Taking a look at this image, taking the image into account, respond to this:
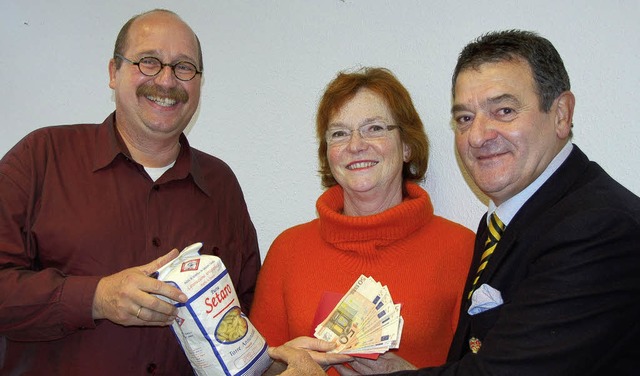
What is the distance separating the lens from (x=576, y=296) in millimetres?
1301

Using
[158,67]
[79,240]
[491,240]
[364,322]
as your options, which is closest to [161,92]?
[158,67]

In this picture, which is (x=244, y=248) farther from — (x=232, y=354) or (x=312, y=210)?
(x=232, y=354)

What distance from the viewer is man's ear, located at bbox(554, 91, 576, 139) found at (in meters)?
1.64

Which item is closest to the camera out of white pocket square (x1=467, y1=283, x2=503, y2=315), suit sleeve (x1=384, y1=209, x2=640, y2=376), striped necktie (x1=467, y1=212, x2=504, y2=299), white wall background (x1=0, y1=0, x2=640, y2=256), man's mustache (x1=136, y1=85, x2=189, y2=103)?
suit sleeve (x1=384, y1=209, x2=640, y2=376)

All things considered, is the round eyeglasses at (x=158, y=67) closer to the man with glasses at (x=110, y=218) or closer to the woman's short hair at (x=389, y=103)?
the man with glasses at (x=110, y=218)

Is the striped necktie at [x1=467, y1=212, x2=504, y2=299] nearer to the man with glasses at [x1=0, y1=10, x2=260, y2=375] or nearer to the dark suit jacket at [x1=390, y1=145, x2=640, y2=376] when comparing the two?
the dark suit jacket at [x1=390, y1=145, x2=640, y2=376]

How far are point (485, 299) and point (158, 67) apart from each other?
56.6 inches

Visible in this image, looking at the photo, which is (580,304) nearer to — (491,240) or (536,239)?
(536,239)

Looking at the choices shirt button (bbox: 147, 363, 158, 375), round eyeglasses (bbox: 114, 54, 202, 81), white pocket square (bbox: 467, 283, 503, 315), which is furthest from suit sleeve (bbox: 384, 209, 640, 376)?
round eyeglasses (bbox: 114, 54, 202, 81)

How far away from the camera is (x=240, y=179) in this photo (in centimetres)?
287

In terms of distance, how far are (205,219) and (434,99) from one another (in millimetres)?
1070

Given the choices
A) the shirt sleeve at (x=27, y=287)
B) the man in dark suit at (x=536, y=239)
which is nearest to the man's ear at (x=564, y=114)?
the man in dark suit at (x=536, y=239)

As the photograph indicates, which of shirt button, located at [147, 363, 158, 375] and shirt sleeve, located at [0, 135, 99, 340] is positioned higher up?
shirt sleeve, located at [0, 135, 99, 340]

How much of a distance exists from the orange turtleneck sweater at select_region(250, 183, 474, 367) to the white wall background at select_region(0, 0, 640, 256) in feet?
0.95
